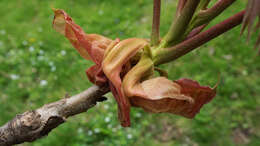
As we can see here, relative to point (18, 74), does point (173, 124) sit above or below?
below

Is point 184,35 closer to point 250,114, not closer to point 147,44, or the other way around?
point 147,44

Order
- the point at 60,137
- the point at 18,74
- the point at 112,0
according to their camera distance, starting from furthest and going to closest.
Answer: the point at 112,0
the point at 18,74
the point at 60,137

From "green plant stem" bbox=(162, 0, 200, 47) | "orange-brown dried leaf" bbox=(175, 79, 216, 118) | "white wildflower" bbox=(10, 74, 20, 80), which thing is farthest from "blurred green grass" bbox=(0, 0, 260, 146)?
"green plant stem" bbox=(162, 0, 200, 47)

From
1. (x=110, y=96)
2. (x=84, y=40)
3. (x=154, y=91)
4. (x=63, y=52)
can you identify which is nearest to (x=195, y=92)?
(x=154, y=91)

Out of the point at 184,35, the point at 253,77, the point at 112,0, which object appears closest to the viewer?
the point at 184,35

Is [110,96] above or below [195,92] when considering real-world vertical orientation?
below

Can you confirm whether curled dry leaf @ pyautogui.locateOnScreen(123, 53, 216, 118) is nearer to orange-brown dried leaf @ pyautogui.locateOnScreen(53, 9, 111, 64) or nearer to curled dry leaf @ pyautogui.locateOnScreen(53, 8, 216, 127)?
curled dry leaf @ pyautogui.locateOnScreen(53, 8, 216, 127)

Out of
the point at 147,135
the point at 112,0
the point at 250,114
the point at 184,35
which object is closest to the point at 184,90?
the point at 184,35

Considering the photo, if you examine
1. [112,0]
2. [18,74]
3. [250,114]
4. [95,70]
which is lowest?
[250,114]

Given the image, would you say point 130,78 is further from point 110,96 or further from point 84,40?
point 110,96
